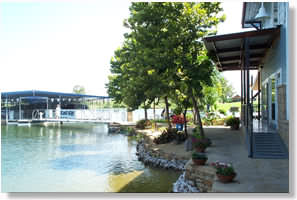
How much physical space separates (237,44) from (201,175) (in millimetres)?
5043

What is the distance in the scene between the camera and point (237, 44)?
9258 millimetres

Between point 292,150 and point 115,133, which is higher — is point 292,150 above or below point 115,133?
above

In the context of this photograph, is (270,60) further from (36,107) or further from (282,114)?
(36,107)

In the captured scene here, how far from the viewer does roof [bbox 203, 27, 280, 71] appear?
786 centimetres

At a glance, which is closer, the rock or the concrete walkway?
the concrete walkway

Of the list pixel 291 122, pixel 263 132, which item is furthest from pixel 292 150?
pixel 263 132

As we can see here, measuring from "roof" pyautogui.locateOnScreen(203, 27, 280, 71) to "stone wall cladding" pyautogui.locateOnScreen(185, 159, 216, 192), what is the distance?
395 cm

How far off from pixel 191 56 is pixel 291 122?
5282mm

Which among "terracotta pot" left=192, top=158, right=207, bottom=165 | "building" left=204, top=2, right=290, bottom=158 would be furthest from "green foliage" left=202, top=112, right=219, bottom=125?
"terracotta pot" left=192, top=158, right=207, bottom=165

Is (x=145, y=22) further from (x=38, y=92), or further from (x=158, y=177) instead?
(x=38, y=92)

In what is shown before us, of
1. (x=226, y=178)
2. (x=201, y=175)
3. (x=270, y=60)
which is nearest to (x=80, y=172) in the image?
(x=201, y=175)

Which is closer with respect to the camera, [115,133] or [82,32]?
[82,32]

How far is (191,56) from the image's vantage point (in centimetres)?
1042

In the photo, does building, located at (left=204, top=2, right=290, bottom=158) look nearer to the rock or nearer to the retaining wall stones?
the rock
